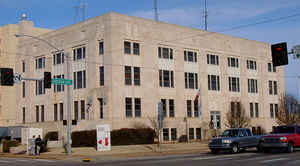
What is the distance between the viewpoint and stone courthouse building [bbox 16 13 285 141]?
150ft

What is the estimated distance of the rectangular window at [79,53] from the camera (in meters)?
48.8

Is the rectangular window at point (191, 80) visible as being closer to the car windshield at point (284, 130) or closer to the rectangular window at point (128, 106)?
the rectangular window at point (128, 106)

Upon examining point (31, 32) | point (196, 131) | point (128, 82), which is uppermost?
point (31, 32)

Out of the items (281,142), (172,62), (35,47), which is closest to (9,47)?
(35,47)

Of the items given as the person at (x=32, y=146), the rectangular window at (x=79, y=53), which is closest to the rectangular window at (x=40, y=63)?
the rectangular window at (x=79, y=53)

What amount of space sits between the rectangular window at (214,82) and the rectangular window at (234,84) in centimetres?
259

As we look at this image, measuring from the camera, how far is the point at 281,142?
2634 centimetres

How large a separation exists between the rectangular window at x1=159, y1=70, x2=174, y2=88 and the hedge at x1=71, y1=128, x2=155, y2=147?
8.40 m

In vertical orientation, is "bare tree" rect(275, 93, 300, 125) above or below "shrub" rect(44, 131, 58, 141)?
above

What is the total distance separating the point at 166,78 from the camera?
50.5 metres

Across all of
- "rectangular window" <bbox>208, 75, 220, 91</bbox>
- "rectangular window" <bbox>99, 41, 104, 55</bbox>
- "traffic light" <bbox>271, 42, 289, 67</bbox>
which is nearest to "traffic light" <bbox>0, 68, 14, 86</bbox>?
"traffic light" <bbox>271, 42, 289, 67</bbox>

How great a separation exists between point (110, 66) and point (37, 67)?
15.2 meters

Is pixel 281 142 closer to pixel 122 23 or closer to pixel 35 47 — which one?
pixel 122 23

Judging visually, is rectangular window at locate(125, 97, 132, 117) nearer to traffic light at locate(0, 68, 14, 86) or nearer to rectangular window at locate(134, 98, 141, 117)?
rectangular window at locate(134, 98, 141, 117)
